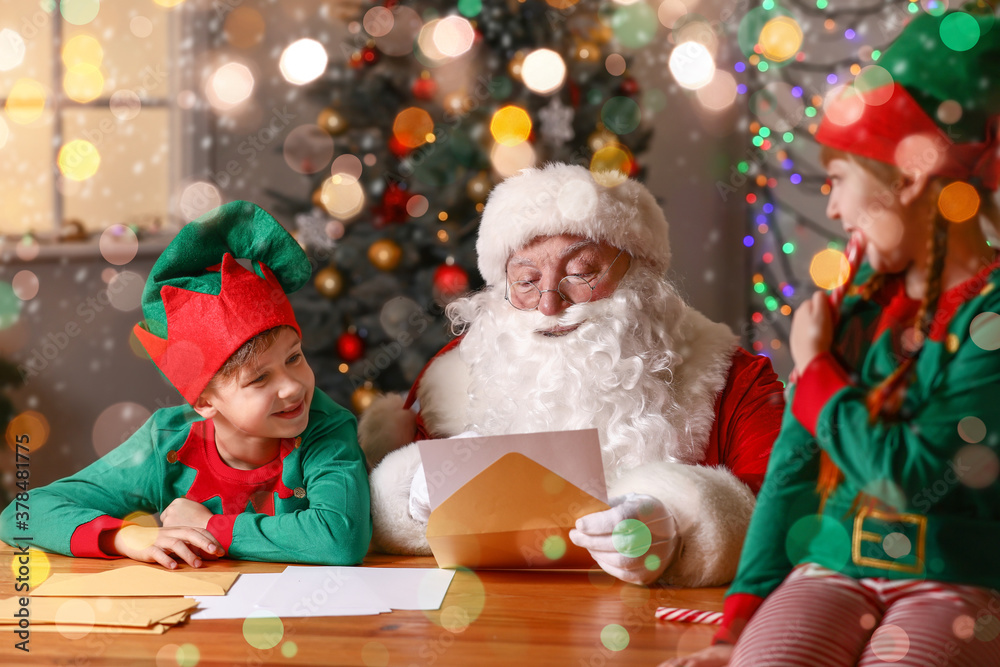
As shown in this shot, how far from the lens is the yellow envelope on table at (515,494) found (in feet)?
3.53

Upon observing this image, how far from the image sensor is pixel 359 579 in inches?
46.4

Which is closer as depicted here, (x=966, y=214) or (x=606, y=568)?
(x=966, y=214)

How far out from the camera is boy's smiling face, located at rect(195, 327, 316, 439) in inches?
51.5

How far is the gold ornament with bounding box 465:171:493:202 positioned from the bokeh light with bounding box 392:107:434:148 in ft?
0.85

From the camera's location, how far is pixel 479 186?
9.36ft

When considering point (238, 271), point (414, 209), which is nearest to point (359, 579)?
point (238, 271)

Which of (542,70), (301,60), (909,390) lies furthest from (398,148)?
(909,390)

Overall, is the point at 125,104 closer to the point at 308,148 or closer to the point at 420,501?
the point at 308,148

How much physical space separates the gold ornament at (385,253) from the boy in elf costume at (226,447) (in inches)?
57.2

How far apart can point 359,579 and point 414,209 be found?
194 cm

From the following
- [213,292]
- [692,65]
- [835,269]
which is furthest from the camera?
[692,65]

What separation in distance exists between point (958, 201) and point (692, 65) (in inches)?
149

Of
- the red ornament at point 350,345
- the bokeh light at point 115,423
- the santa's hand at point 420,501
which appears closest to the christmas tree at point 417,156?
the red ornament at point 350,345

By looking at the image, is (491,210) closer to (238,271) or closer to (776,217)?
(238,271)
